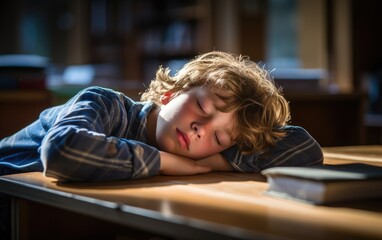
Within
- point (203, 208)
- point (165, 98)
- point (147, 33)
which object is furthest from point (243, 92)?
point (147, 33)

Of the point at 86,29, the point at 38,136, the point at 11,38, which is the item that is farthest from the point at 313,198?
the point at 11,38

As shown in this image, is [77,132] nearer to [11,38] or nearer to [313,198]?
[313,198]

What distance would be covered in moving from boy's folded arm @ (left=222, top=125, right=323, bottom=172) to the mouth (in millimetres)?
134

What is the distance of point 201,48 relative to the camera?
19.6 ft

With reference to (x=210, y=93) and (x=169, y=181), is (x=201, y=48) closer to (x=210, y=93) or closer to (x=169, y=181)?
(x=210, y=93)

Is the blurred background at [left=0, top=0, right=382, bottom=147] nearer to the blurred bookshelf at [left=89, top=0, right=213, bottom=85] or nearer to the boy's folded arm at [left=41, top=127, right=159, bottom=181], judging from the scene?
the blurred bookshelf at [left=89, top=0, right=213, bottom=85]

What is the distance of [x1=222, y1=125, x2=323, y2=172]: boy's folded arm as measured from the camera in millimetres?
1499

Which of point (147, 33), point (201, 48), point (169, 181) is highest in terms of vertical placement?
point (147, 33)

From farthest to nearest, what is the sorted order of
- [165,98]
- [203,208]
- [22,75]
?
[22,75] → [165,98] → [203,208]

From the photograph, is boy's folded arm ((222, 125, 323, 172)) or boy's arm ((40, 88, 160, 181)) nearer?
boy's arm ((40, 88, 160, 181))

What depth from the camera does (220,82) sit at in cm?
154

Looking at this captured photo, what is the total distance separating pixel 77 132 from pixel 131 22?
5622 millimetres

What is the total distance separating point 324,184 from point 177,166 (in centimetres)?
44

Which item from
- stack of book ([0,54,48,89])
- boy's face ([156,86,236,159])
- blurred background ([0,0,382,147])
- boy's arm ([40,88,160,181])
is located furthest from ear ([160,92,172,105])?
stack of book ([0,54,48,89])
